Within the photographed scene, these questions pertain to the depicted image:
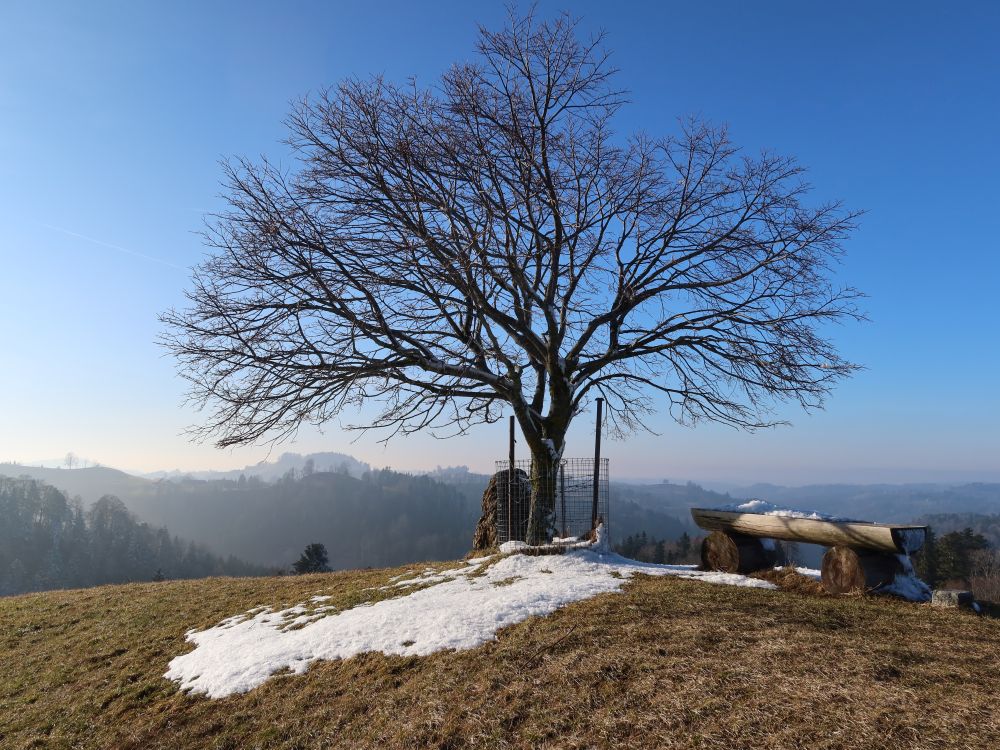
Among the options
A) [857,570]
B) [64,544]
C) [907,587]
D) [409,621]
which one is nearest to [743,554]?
[857,570]

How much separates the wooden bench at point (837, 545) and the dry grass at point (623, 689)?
1.88ft

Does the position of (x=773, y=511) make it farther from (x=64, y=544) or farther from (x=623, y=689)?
(x=64, y=544)

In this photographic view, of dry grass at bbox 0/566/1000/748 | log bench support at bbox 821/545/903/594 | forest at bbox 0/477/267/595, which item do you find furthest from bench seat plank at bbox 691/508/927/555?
forest at bbox 0/477/267/595

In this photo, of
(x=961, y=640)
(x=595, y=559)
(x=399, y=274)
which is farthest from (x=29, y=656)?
(x=961, y=640)

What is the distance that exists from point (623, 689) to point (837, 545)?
6.29 m

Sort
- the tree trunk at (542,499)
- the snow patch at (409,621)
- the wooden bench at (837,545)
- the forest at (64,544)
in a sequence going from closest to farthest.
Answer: the snow patch at (409,621), the wooden bench at (837,545), the tree trunk at (542,499), the forest at (64,544)

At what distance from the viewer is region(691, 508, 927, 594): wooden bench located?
29.7ft

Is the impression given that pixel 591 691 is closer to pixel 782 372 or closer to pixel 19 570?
pixel 782 372

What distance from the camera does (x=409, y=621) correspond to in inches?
321

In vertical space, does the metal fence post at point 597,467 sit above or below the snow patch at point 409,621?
above

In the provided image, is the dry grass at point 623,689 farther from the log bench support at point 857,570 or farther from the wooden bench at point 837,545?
the wooden bench at point 837,545

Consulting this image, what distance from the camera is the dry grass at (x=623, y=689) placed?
14.5ft

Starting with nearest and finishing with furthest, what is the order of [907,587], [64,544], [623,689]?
[623,689]
[907,587]
[64,544]

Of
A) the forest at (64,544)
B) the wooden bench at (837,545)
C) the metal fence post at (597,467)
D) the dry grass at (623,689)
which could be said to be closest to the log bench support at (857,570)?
the wooden bench at (837,545)
